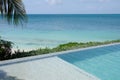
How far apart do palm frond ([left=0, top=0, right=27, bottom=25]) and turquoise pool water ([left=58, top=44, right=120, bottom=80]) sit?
208 cm

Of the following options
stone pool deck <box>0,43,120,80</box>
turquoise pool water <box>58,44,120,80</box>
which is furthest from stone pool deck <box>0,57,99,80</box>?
turquoise pool water <box>58,44,120,80</box>

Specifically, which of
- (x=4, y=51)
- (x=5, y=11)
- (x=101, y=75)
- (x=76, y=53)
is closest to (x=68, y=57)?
(x=76, y=53)

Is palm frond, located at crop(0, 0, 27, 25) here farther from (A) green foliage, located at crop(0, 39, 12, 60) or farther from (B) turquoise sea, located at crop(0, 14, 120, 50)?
(B) turquoise sea, located at crop(0, 14, 120, 50)

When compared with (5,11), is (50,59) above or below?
below

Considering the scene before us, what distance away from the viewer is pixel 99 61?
8.32m

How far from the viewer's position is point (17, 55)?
7.48m

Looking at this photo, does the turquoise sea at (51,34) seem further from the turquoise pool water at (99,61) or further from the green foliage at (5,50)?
the turquoise pool water at (99,61)

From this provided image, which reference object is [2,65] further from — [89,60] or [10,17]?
[89,60]

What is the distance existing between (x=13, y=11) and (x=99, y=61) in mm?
3448

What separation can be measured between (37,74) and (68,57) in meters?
2.34

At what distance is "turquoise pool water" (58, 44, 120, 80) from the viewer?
23.2ft

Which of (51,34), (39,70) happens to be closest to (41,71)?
(39,70)

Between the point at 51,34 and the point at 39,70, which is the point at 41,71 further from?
the point at 51,34

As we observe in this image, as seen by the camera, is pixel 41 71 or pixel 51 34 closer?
pixel 41 71
